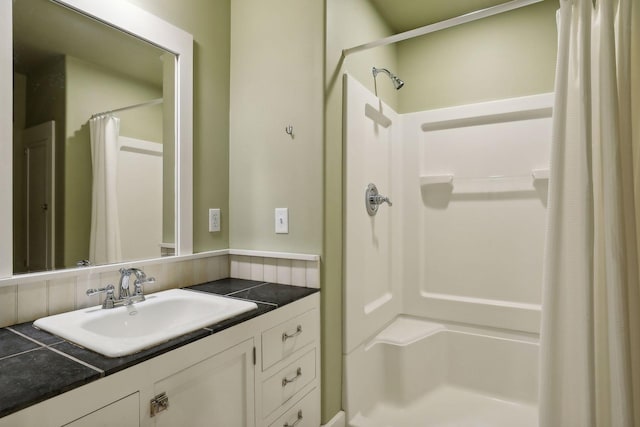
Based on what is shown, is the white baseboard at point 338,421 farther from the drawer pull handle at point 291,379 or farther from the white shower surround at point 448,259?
the drawer pull handle at point 291,379

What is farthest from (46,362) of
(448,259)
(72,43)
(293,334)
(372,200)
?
(448,259)

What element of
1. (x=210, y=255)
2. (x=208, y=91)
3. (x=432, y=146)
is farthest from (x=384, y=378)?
(x=208, y=91)

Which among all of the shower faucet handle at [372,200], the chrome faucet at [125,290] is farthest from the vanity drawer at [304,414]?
the shower faucet handle at [372,200]

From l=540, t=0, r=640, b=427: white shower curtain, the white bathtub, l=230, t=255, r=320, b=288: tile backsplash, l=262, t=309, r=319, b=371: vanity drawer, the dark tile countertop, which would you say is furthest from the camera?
→ the white bathtub

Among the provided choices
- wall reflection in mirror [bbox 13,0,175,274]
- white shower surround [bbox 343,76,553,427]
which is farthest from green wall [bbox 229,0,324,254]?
wall reflection in mirror [bbox 13,0,175,274]

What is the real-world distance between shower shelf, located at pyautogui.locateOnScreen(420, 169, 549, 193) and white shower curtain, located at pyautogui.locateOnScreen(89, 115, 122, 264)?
1.81 meters

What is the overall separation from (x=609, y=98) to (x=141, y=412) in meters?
1.63

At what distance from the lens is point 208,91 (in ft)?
5.94

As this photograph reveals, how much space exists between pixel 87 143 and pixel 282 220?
33.7 inches

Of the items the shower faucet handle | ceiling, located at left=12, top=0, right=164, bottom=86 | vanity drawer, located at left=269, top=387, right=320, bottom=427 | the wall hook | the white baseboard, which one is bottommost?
the white baseboard

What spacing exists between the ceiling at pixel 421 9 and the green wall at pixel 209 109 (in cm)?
95

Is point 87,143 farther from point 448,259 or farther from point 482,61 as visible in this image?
point 482,61

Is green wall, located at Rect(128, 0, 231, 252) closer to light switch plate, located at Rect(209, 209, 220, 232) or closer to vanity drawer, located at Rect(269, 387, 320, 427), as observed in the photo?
light switch plate, located at Rect(209, 209, 220, 232)

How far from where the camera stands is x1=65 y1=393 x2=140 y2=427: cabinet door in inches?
30.5
